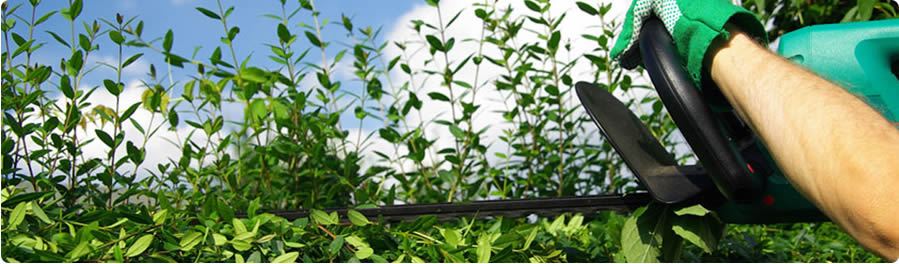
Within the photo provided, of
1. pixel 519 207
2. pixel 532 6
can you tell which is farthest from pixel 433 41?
pixel 519 207

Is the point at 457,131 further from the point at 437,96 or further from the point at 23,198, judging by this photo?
the point at 23,198

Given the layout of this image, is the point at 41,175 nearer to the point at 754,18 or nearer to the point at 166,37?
the point at 166,37

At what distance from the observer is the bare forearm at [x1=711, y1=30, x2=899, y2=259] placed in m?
0.92

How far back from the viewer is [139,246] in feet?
4.54

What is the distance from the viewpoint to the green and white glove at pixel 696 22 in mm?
1353

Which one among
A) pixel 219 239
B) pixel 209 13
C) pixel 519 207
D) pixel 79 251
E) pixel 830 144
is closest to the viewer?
pixel 830 144

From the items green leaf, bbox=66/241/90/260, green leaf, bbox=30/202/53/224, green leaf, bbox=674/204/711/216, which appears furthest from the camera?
green leaf, bbox=674/204/711/216

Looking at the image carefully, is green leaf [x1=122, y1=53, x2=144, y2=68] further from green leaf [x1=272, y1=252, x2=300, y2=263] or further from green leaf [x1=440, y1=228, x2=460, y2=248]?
green leaf [x1=440, y1=228, x2=460, y2=248]

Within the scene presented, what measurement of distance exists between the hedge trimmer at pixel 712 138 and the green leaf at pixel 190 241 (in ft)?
1.14

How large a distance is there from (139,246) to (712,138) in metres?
0.96

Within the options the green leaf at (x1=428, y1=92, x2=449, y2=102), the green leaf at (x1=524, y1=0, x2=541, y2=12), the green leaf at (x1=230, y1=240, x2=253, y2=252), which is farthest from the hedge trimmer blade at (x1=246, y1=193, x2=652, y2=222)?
the green leaf at (x1=524, y1=0, x2=541, y2=12)

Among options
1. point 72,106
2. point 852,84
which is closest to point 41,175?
point 72,106

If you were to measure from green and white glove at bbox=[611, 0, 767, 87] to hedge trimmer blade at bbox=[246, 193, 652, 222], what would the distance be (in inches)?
15.2

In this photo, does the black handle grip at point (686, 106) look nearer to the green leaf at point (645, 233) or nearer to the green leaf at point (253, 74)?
the green leaf at point (645, 233)
